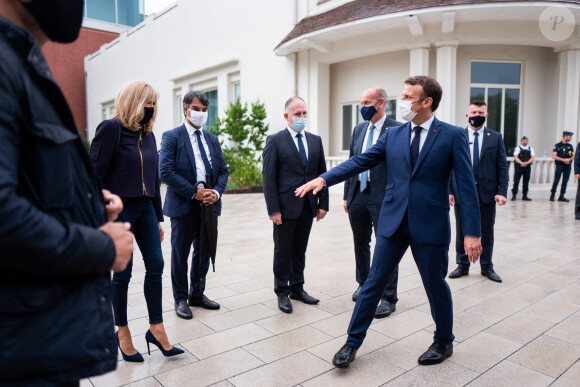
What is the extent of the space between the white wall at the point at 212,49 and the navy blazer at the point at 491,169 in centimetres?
1119

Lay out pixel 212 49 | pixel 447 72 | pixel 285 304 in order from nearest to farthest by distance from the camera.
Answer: pixel 285 304, pixel 447 72, pixel 212 49

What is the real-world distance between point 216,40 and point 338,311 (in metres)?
17.5

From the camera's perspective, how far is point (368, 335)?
366cm

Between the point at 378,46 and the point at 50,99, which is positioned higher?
the point at 378,46

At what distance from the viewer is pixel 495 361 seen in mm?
Answer: 3168

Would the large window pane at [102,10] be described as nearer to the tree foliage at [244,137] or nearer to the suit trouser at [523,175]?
the tree foliage at [244,137]

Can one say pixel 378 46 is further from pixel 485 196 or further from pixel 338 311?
pixel 338 311

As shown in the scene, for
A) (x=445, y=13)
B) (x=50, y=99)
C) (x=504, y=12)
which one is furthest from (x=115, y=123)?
(x=504, y=12)

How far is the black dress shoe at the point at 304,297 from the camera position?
14.6 feet

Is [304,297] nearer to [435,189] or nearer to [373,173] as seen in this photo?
[373,173]

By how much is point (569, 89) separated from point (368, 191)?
39.8ft

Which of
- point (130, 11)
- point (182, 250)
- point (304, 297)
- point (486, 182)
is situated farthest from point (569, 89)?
point (130, 11)

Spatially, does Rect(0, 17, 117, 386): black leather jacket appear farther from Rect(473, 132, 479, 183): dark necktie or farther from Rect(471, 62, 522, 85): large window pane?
Rect(471, 62, 522, 85): large window pane

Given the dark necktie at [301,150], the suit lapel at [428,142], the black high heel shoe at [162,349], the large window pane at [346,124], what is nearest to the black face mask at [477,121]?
the dark necktie at [301,150]
